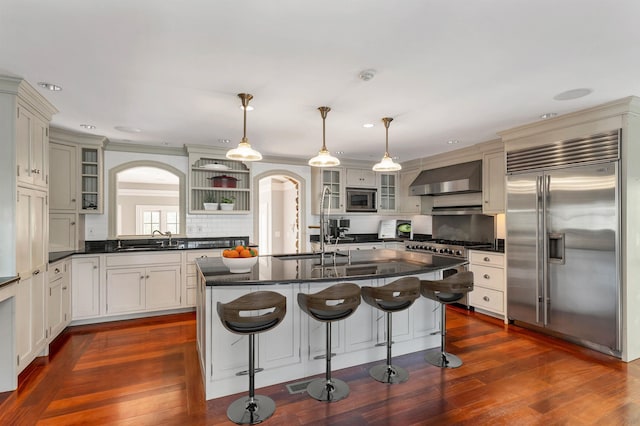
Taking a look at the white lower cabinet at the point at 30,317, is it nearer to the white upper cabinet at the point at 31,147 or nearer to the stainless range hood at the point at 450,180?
the white upper cabinet at the point at 31,147

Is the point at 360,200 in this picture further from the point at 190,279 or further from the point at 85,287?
the point at 85,287

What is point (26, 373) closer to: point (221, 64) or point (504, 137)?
point (221, 64)

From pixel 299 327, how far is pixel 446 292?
133 centimetres

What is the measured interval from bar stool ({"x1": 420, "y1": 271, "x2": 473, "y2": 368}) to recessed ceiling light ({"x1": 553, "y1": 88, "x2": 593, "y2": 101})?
5.90ft

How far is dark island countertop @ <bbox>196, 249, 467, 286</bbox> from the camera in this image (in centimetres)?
256

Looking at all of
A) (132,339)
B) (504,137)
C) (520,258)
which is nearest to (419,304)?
(520,258)

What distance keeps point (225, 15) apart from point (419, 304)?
302cm

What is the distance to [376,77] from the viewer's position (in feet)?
8.65

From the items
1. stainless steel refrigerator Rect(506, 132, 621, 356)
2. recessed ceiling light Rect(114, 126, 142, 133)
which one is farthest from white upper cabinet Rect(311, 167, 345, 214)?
recessed ceiling light Rect(114, 126, 142, 133)

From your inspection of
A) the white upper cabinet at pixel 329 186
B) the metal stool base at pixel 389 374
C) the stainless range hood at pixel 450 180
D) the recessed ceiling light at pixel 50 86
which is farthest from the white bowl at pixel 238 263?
the stainless range hood at pixel 450 180

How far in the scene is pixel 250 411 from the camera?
2344 millimetres

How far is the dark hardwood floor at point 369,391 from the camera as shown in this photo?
2.31 meters

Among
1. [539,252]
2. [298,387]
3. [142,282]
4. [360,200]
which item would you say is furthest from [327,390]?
[360,200]

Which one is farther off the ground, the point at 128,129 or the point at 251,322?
the point at 128,129
